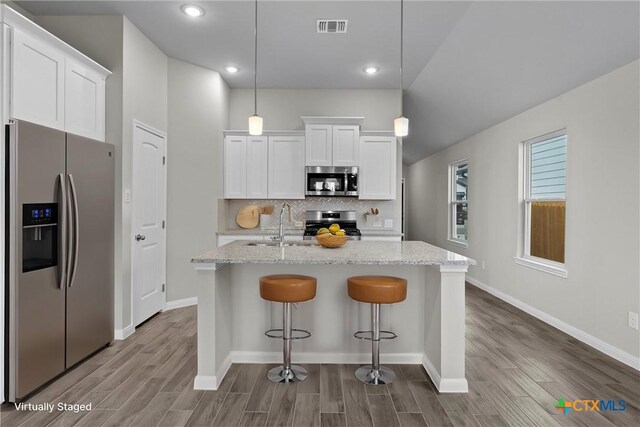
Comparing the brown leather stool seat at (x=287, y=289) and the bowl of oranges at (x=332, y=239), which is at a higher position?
the bowl of oranges at (x=332, y=239)

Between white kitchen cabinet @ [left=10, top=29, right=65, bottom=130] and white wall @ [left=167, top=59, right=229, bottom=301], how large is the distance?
169 cm

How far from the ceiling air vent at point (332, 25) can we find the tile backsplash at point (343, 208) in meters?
2.42

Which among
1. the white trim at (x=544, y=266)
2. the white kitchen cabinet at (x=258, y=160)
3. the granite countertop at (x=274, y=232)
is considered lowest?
the white trim at (x=544, y=266)

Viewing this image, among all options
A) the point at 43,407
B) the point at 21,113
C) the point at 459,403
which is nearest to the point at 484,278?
the point at 459,403

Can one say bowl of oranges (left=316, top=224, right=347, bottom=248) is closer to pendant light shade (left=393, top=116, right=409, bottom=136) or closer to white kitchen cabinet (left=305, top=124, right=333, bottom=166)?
pendant light shade (left=393, top=116, right=409, bottom=136)

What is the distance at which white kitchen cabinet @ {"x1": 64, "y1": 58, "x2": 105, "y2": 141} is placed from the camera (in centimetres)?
299

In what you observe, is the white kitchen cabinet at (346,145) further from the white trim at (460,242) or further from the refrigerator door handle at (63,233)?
the refrigerator door handle at (63,233)

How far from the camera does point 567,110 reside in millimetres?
3852

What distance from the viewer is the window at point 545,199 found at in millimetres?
4094

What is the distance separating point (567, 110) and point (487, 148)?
183 cm

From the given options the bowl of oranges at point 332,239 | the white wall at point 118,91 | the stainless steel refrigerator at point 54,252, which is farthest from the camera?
the white wall at point 118,91

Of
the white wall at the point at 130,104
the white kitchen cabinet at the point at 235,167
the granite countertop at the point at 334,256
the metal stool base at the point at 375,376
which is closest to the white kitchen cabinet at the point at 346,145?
the white kitchen cabinet at the point at 235,167

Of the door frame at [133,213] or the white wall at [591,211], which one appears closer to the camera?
the white wall at [591,211]

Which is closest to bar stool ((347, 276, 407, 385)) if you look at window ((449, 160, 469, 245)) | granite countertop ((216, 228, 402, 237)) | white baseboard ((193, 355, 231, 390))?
white baseboard ((193, 355, 231, 390))
